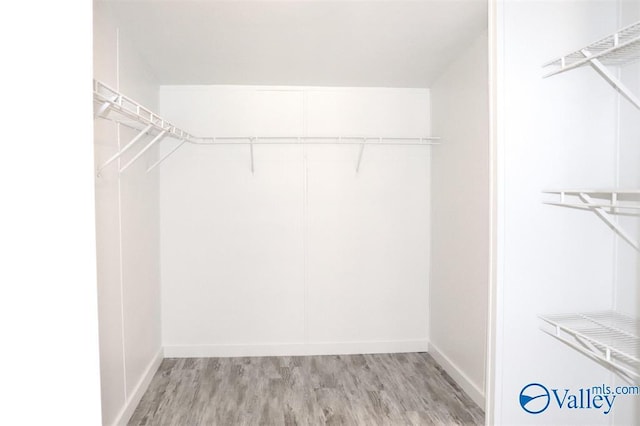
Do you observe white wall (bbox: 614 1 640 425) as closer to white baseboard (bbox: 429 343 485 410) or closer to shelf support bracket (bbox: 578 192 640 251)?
shelf support bracket (bbox: 578 192 640 251)

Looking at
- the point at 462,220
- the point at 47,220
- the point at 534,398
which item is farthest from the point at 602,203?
the point at 462,220

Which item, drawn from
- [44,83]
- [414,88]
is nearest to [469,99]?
[414,88]

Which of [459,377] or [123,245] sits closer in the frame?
[123,245]

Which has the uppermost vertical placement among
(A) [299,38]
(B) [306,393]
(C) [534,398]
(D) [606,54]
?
(A) [299,38]

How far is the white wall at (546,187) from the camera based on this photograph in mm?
1587

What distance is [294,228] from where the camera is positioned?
382 cm

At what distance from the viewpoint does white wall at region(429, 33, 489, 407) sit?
283cm

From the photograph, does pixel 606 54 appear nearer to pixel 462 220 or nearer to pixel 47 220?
pixel 47 220

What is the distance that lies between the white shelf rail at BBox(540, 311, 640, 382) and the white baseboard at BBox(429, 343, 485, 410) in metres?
1.36

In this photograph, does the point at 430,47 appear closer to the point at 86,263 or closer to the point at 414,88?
the point at 414,88

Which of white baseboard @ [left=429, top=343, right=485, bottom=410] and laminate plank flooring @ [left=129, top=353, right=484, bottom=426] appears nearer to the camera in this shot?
laminate plank flooring @ [left=129, top=353, right=484, bottom=426]

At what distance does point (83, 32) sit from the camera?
1077 millimetres

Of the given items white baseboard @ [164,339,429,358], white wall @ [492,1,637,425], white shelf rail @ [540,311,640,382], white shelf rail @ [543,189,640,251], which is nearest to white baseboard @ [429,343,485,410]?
white baseboard @ [164,339,429,358]

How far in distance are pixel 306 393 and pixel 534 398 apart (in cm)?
176
